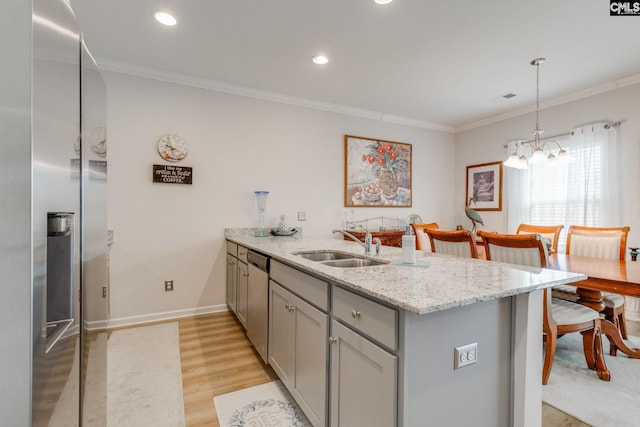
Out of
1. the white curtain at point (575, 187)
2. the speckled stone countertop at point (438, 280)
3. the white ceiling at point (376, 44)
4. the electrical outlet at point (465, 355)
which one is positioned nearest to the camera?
the speckled stone countertop at point (438, 280)

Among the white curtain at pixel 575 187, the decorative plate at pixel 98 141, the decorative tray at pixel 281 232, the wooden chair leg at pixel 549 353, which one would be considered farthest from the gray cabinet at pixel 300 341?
the white curtain at pixel 575 187

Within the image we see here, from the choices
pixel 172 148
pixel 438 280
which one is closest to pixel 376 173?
pixel 172 148

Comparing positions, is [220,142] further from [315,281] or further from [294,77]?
[315,281]

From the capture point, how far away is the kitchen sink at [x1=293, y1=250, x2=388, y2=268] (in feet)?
6.31

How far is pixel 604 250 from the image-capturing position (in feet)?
8.96

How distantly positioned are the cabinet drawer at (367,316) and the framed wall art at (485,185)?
4274 millimetres

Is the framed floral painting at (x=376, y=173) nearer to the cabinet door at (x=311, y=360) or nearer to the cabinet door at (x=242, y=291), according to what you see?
the cabinet door at (x=242, y=291)

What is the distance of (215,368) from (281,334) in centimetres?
74

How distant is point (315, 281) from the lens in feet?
4.88

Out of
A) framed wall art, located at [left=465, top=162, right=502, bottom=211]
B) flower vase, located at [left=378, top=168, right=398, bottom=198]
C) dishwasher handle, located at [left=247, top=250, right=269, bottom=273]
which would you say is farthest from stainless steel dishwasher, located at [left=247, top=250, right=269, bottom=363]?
framed wall art, located at [left=465, top=162, right=502, bottom=211]

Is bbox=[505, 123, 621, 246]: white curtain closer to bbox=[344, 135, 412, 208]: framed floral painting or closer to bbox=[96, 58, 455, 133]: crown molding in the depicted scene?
bbox=[344, 135, 412, 208]: framed floral painting

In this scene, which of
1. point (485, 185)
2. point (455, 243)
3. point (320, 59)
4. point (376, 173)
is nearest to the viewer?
point (455, 243)

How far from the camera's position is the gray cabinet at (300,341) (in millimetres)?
1411

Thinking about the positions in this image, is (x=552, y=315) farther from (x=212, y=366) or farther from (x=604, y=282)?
(x=212, y=366)
